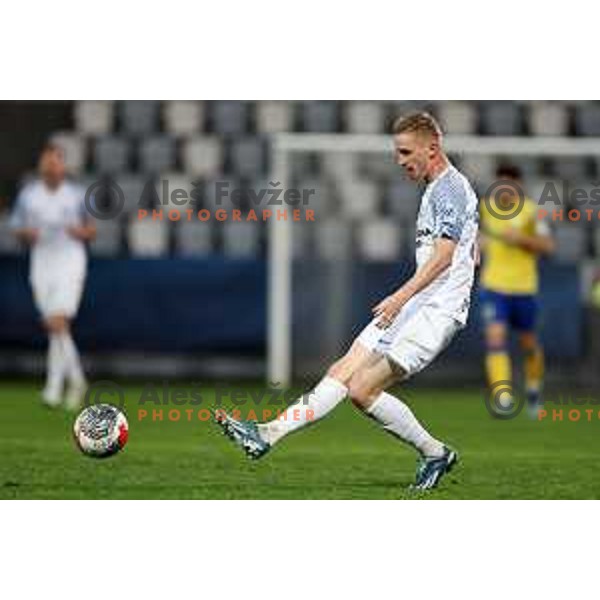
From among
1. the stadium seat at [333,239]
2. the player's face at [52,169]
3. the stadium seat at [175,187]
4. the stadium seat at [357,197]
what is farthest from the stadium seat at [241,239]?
the player's face at [52,169]

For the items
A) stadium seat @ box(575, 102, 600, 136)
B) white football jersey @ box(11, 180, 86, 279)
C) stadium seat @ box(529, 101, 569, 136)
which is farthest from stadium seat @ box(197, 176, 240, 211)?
stadium seat @ box(575, 102, 600, 136)

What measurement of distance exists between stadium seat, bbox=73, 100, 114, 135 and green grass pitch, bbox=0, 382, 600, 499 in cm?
244

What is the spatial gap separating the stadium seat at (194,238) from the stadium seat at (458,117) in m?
1.53

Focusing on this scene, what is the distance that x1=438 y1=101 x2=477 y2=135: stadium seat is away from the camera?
12.5 metres

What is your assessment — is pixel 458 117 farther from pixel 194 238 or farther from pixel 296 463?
pixel 296 463

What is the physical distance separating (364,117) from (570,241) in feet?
4.77

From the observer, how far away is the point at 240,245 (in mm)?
12805

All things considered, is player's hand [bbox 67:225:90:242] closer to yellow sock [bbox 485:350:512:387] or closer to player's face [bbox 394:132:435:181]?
yellow sock [bbox 485:350:512:387]

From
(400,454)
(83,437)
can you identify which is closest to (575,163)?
(400,454)

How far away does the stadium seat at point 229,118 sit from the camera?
12258 mm

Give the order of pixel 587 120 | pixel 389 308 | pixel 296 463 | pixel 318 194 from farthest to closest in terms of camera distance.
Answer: pixel 318 194 → pixel 587 120 → pixel 296 463 → pixel 389 308

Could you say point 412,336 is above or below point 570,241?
below

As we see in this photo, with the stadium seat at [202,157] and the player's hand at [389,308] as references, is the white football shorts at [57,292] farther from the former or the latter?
the player's hand at [389,308]

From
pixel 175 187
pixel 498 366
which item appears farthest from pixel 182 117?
pixel 498 366
